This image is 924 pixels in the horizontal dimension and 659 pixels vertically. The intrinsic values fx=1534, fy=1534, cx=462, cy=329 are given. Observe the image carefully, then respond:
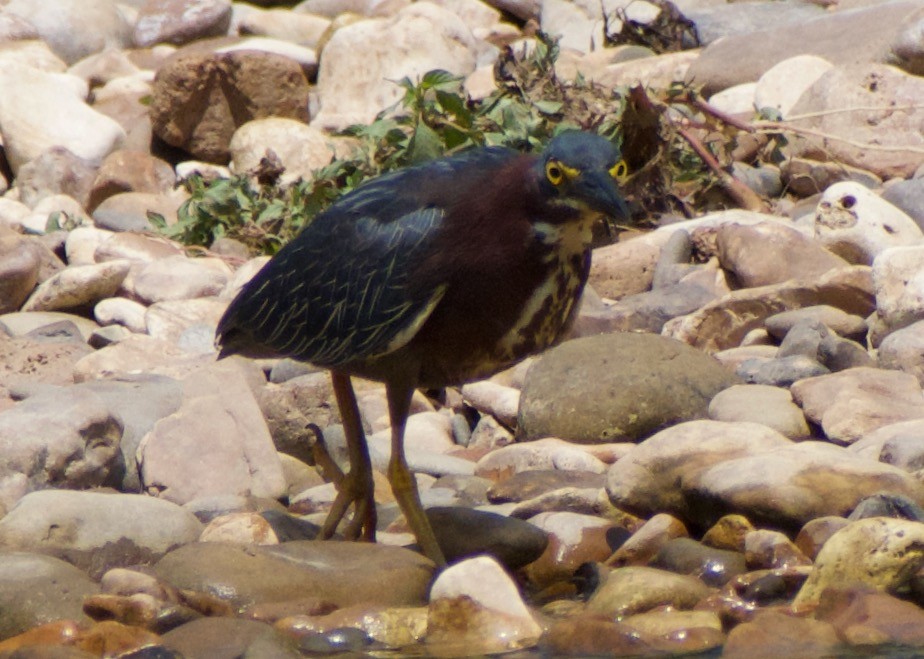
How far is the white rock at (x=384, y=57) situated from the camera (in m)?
14.6

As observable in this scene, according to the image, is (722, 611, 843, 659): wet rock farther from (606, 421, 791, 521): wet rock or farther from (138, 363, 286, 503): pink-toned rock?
(138, 363, 286, 503): pink-toned rock

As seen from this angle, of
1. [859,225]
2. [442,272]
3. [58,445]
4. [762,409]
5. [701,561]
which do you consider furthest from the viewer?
[859,225]

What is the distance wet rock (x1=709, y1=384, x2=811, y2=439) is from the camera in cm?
665

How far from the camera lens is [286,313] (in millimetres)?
5793

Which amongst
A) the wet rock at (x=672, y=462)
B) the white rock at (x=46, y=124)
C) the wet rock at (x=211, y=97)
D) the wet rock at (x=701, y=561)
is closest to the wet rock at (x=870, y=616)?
the wet rock at (x=701, y=561)

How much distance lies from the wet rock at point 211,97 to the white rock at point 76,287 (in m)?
4.47

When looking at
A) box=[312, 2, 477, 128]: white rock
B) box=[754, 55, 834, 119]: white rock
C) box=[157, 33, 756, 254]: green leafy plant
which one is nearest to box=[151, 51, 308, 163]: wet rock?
box=[312, 2, 477, 128]: white rock

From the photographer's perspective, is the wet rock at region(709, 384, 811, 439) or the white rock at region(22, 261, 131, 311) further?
the white rock at region(22, 261, 131, 311)

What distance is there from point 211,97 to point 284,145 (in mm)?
1481

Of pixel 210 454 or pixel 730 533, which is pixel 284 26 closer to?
pixel 210 454

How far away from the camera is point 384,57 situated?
14.8 metres

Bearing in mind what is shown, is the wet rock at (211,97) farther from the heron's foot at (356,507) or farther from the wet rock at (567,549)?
the wet rock at (567,549)

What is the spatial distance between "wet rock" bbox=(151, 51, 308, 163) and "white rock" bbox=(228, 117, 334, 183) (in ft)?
1.46

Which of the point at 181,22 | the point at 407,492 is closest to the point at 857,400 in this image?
the point at 407,492
